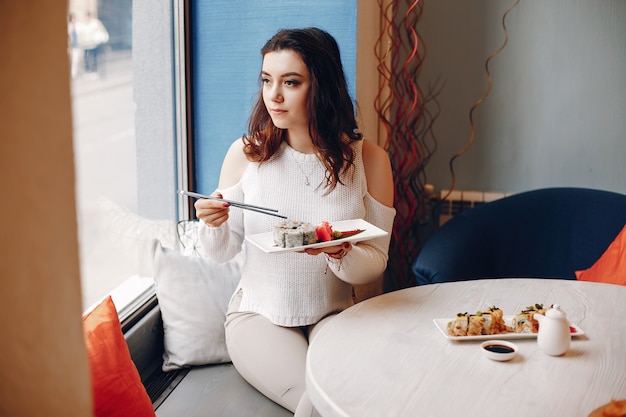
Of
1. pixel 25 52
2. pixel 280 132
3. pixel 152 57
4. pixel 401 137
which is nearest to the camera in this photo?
pixel 25 52

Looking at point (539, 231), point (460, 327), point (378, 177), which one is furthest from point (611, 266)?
point (460, 327)

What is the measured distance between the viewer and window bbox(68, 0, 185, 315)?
2.10 metres

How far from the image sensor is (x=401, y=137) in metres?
3.15

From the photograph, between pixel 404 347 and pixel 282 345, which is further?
pixel 282 345

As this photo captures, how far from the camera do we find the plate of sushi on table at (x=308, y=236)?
184 cm

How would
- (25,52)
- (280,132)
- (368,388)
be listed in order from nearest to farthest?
(25,52) < (368,388) < (280,132)

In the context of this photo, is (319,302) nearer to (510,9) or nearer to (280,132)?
(280,132)

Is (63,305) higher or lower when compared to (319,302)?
higher

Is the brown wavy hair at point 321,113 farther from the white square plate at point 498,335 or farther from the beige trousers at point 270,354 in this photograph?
the white square plate at point 498,335

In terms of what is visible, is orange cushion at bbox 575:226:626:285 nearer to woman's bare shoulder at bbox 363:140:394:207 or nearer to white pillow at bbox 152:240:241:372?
woman's bare shoulder at bbox 363:140:394:207

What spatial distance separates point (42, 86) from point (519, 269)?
2.33 m

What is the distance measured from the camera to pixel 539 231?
2748 millimetres

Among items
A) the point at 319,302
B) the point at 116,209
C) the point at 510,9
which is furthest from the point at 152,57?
the point at 510,9

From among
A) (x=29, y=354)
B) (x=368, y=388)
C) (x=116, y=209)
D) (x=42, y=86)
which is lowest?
(x=368, y=388)
